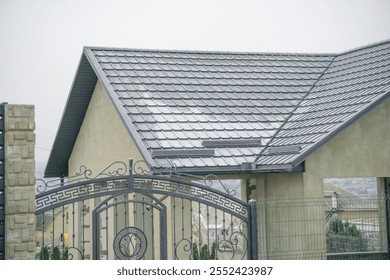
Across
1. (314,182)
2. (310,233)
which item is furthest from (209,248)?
(314,182)

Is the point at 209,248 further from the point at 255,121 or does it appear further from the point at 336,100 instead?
the point at 336,100

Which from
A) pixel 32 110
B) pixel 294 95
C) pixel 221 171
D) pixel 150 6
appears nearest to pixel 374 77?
pixel 294 95

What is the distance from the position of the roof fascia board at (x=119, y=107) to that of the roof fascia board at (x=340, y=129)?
7.78 feet

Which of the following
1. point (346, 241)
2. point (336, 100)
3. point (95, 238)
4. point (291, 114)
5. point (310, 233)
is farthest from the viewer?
point (291, 114)

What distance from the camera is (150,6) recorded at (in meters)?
25.1

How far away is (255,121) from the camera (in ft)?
50.7

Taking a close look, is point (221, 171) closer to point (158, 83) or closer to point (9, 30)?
point (158, 83)

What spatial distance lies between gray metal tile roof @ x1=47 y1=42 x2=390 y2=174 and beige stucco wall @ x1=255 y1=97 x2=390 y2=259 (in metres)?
0.41

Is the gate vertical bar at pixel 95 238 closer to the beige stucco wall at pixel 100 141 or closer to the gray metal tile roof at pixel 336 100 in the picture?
the gray metal tile roof at pixel 336 100

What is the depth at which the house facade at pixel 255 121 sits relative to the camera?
13812 millimetres

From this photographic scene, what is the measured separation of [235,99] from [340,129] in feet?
9.61

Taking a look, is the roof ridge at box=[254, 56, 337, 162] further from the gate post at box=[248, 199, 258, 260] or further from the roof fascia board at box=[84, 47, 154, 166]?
the gate post at box=[248, 199, 258, 260]

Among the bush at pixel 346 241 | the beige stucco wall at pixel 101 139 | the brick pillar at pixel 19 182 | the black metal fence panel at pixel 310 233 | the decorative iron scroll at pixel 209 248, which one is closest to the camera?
the brick pillar at pixel 19 182

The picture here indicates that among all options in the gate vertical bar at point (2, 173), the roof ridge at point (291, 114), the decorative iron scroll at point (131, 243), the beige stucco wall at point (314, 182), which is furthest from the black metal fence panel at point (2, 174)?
the roof ridge at point (291, 114)
